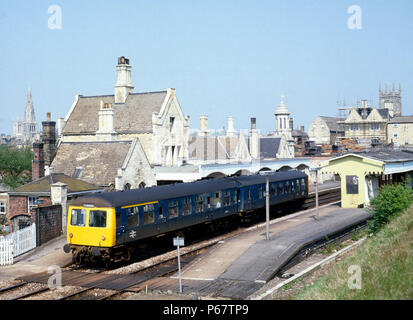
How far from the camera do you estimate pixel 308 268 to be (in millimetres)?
19891

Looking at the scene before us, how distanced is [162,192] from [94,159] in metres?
11.4

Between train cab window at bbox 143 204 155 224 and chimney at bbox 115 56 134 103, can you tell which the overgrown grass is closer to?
train cab window at bbox 143 204 155 224

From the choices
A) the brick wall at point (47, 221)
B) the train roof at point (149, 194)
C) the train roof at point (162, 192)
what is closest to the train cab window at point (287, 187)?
the train roof at point (162, 192)

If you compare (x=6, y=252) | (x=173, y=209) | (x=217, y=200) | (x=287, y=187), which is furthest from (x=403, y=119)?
(x=6, y=252)

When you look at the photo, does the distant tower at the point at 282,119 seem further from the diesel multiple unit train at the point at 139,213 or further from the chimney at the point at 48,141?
the diesel multiple unit train at the point at 139,213

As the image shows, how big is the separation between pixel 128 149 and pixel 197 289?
17.3 metres

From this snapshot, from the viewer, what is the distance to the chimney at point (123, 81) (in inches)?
1795

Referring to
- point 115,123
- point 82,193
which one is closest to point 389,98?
point 115,123

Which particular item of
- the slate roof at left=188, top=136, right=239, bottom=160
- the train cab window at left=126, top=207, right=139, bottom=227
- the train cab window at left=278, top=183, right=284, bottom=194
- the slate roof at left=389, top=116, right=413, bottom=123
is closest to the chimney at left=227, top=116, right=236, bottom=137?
the slate roof at left=188, top=136, right=239, bottom=160

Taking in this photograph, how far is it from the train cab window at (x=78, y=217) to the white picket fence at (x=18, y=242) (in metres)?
3.47

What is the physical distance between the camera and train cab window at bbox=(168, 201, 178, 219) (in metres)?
24.0

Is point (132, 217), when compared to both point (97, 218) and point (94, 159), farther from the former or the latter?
point (94, 159)

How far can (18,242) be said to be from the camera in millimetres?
23922
